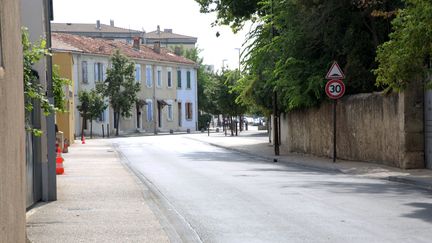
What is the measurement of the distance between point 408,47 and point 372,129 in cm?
699

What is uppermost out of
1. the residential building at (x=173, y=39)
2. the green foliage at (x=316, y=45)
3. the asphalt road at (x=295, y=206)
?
the residential building at (x=173, y=39)

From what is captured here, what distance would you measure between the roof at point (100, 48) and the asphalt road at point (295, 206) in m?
41.1

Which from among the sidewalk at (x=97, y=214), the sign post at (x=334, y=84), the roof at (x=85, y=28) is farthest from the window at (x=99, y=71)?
the sidewalk at (x=97, y=214)

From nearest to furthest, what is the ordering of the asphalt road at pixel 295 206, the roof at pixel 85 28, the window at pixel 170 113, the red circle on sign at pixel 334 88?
the asphalt road at pixel 295 206, the red circle on sign at pixel 334 88, the window at pixel 170 113, the roof at pixel 85 28

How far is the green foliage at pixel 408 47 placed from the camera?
1370 centimetres

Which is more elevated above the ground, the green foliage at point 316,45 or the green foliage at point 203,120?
the green foliage at point 316,45

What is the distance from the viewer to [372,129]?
20984 millimetres

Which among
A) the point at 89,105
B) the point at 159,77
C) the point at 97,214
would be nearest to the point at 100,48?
the point at 159,77

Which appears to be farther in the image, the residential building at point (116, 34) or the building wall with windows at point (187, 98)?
the residential building at point (116, 34)

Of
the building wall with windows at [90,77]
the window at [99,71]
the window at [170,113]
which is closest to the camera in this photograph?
the building wall with windows at [90,77]

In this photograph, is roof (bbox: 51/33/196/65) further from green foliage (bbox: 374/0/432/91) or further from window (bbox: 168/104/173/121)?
green foliage (bbox: 374/0/432/91)

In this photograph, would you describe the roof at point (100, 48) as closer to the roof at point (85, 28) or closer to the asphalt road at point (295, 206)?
the roof at point (85, 28)

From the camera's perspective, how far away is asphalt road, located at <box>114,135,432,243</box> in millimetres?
8859

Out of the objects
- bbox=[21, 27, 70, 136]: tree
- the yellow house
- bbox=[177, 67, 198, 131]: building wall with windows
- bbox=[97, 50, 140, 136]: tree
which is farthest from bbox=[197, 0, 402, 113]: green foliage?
bbox=[177, 67, 198, 131]: building wall with windows
